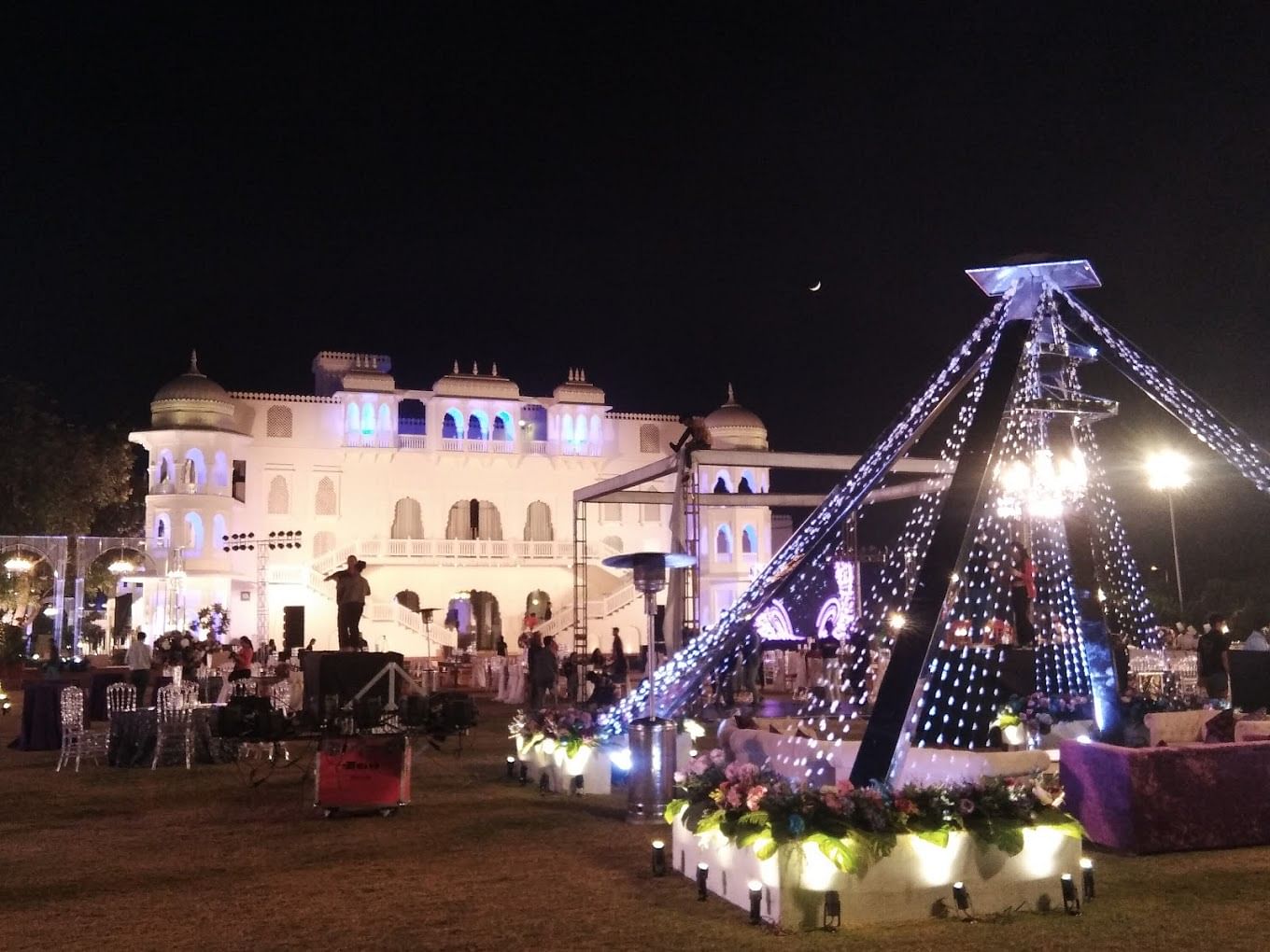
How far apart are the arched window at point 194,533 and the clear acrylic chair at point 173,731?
76.5 feet

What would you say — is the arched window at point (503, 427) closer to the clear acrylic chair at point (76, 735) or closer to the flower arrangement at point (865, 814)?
the clear acrylic chair at point (76, 735)

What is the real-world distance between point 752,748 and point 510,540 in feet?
96.9

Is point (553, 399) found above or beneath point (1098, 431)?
above

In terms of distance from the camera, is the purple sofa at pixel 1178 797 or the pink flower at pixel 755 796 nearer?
the pink flower at pixel 755 796

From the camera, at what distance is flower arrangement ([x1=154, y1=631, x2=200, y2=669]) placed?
71.0ft

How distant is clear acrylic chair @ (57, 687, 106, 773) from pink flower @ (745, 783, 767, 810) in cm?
1039

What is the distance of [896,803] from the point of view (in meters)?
6.71

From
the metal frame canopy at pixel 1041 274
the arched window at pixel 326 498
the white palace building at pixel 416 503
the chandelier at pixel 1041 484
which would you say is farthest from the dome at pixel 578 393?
the metal frame canopy at pixel 1041 274

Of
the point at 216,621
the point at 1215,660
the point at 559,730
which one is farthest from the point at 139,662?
the point at 216,621

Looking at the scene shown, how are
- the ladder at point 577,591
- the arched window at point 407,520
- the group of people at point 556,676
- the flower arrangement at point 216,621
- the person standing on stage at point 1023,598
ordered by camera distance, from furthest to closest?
1. the arched window at point 407,520
2. the flower arrangement at point 216,621
3. the ladder at point 577,591
4. the group of people at point 556,676
5. the person standing on stage at point 1023,598

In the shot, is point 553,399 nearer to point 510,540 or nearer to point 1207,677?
point 510,540

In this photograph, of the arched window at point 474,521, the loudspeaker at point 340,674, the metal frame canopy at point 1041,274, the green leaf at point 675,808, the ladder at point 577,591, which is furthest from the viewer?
the arched window at point 474,521

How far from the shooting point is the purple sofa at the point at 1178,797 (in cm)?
825

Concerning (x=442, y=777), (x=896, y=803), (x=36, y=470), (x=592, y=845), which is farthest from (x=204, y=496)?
(x=896, y=803)
